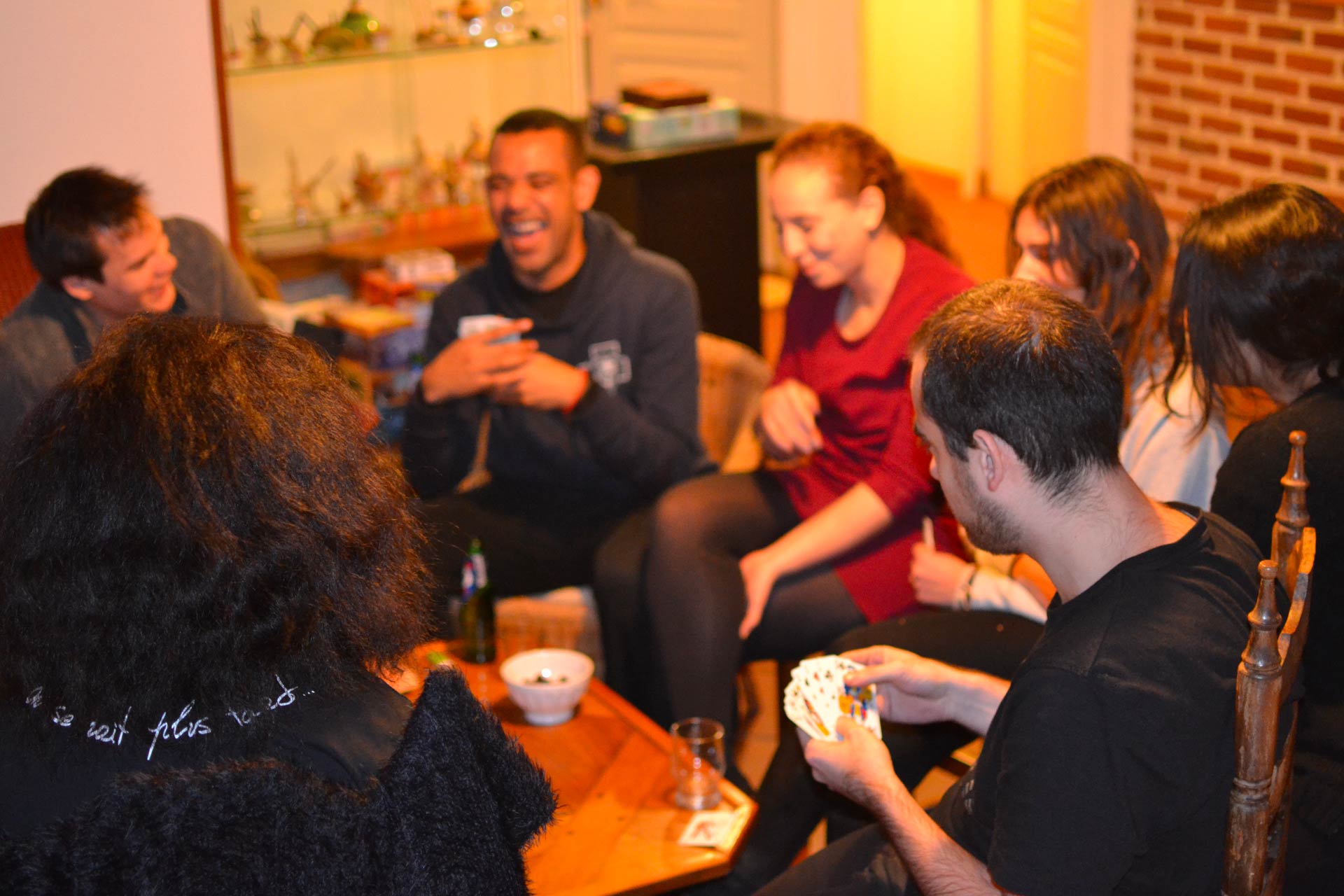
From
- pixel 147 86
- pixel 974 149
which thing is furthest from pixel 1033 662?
pixel 974 149

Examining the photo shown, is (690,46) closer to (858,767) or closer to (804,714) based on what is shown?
(804,714)

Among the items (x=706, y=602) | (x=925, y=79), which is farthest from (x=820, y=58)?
(x=706, y=602)

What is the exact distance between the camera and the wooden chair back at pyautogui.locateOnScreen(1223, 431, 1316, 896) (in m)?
1.26

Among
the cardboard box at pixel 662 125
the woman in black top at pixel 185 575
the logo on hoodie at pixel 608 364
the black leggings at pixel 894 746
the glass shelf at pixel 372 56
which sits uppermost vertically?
the glass shelf at pixel 372 56

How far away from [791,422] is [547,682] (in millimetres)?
727

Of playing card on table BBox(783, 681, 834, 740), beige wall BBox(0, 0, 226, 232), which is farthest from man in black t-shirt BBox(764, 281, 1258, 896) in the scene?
beige wall BBox(0, 0, 226, 232)

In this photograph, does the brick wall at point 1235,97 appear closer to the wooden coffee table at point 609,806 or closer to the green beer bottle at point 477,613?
the green beer bottle at point 477,613

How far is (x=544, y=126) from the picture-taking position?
2881 mm

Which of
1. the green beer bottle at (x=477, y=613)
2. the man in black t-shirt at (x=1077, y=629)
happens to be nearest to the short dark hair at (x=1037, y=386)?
the man in black t-shirt at (x=1077, y=629)

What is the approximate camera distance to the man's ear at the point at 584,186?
9.57 feet

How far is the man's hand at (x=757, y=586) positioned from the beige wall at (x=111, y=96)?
1.72m

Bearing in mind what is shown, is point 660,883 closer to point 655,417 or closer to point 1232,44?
point 655,417

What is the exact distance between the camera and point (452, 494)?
2.97m

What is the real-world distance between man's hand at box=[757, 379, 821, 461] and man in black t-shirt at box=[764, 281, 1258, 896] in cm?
105
